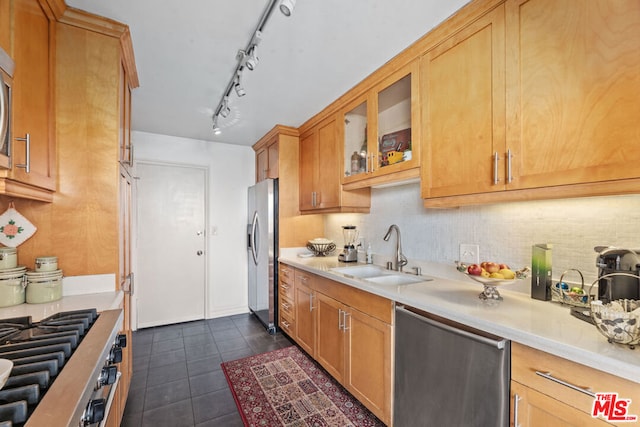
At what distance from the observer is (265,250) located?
11.1ft

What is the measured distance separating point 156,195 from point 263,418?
283cm

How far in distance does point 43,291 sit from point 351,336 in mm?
1735

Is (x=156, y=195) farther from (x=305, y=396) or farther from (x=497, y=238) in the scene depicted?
(x=497, y=238)

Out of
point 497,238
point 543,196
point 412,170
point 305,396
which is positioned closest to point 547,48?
point 543,196

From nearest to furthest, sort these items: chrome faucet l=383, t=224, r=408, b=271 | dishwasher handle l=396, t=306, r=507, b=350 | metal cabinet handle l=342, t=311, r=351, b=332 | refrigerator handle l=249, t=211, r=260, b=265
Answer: dishwasher handle l=396, t=306, r=507, b=350, metal cabinet handle l=342, t=311, r=351, b=332, chrome faucet l=383, t=224, r=408, b=271, refrigerator handle l=249, t=211, r=260, b=265

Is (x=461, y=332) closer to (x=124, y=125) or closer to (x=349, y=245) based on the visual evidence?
(x=349, y=245)

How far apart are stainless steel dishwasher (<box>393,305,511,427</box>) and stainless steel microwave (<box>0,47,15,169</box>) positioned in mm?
1798

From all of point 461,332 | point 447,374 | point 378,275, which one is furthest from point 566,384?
point 378,275

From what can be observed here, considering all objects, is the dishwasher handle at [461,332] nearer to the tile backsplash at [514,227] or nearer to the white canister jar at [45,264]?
the tile backsplash at [514,227]

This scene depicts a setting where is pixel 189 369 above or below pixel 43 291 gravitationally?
below

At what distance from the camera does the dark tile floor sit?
193 cm

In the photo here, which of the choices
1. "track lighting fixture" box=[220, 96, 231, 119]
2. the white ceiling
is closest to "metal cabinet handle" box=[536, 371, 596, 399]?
the white ceiling

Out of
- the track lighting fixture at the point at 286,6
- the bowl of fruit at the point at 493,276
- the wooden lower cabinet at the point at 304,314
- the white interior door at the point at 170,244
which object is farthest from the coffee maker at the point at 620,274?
the white interior door at the point at 170,244

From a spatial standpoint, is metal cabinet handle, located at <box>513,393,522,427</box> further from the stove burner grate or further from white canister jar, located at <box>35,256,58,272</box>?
white canister jar, located at <box>35,256,58,272</box>
